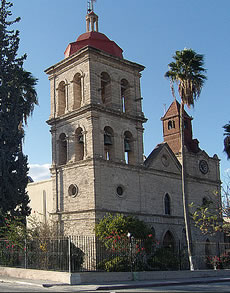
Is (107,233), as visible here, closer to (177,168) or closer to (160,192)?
(160,192)

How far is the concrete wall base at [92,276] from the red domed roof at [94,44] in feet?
56.7

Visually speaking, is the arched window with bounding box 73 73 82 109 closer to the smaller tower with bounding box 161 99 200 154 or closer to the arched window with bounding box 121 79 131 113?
the arched window with bounding box 121 79 131 113

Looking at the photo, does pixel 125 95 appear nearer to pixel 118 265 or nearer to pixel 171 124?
pixel 171 124

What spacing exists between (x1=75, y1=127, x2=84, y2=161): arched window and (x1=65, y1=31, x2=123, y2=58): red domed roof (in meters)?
6.31

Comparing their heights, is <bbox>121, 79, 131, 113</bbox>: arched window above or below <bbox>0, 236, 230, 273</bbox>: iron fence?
above

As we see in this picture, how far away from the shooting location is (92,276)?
17.9 metres

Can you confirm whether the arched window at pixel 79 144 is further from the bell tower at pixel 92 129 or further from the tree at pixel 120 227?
the tree at pixel 120 227

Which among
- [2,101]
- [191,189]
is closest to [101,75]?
[2,101]

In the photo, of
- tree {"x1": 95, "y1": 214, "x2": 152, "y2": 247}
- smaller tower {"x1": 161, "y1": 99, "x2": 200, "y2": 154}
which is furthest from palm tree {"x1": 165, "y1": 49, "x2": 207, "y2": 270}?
smaller tower {"x1": 161, "y1": 99, "x2": 200, "y2": 154}

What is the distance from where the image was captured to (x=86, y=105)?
94.3ft

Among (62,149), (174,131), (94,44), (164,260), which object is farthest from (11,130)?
(174,131)

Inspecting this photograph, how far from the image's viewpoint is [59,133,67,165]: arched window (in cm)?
3075

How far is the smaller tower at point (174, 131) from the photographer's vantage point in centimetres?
3894

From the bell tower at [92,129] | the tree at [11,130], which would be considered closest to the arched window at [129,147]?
the bell tower at [92,129]
